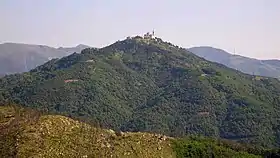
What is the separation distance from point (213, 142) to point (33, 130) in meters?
49.5

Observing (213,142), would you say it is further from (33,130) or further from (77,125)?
(33,130)

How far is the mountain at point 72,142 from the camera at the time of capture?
235 feet

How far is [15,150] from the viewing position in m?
69.6

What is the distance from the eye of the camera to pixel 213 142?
107312mm

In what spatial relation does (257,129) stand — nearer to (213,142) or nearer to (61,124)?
(213,142)

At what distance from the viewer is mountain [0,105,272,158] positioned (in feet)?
235

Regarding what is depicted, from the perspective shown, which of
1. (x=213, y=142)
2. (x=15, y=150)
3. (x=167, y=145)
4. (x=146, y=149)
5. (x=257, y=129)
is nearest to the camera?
(x=15, y=150)

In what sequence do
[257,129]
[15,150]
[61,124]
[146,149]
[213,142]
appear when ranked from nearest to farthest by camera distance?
[15,150], [61,124], [146,149], [213,142], [257,129]

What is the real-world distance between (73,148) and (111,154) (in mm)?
7478

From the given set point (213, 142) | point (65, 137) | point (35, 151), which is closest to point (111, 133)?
point (65, 137)

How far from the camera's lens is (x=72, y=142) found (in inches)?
3004

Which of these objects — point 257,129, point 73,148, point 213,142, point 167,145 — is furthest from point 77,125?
point 257,129

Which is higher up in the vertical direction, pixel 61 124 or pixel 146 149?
pixel 61 124

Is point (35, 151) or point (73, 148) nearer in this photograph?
point (35, 151)
